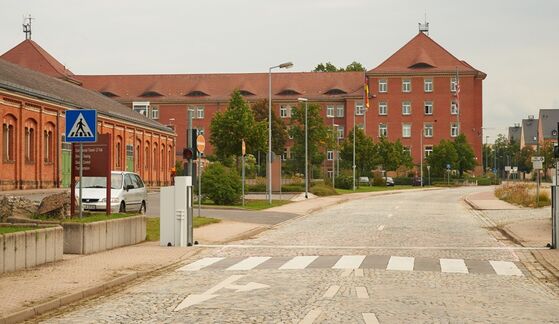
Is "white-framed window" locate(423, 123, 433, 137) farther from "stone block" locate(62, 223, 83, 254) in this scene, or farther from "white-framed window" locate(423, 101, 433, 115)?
"stone block" locate(62, 223, 83, 254)

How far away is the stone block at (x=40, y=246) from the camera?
47.3 feet

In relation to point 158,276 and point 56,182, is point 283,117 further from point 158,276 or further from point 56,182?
point 158,276

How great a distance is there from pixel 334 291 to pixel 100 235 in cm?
736

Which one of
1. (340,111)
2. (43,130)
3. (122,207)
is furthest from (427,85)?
(122,207)

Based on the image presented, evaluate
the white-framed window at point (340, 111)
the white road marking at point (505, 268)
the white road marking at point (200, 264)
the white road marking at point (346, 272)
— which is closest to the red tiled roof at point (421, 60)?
the white-framed window at point (340, 111)

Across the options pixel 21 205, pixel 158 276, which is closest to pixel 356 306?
pixel 158 276

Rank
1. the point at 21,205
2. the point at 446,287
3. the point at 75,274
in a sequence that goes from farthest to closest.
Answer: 1. the point at 21,205
2. the point at 75,274
3. the point at 446,287

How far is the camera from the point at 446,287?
12.3m

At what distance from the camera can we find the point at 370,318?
9391mm

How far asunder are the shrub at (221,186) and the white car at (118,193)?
9254 millimetres

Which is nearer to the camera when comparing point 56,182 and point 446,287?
point 446,287

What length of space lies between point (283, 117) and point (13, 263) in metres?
107

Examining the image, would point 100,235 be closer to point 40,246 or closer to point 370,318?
point 40,246

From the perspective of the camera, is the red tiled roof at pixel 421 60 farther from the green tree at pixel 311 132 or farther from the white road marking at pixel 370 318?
the white road marking at pixel 370 318
